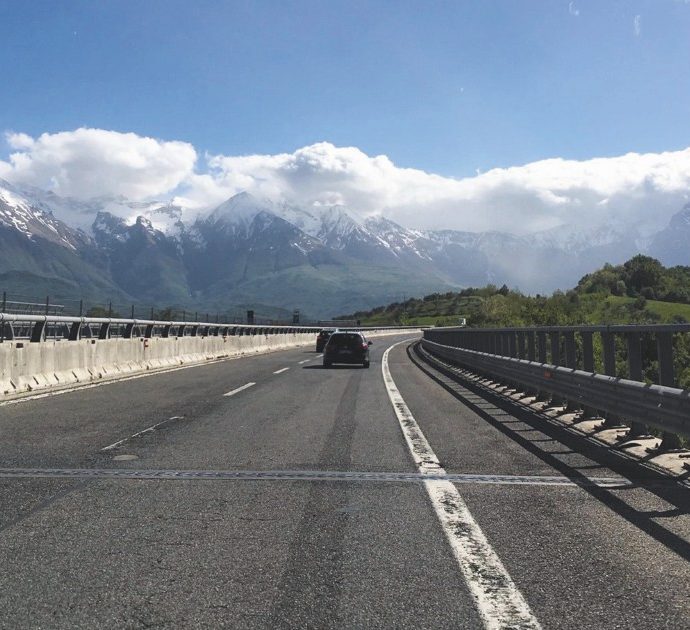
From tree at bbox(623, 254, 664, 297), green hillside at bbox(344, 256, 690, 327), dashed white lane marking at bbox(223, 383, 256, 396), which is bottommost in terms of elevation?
dashed white lane marking at bbox(223, 383, 256, 396)

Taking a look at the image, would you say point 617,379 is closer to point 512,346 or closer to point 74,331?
point 512,346

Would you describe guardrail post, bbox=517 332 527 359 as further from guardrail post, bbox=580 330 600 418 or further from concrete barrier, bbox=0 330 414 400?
concrete barrier, bbox=0 330 414 400

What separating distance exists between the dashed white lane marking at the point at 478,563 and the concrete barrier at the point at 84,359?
9.26 metres

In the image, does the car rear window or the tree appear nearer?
the car rear window

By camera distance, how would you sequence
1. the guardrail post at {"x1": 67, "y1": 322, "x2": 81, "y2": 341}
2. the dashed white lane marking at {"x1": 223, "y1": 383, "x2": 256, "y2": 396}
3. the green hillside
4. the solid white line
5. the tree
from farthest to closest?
the tree
the green hillside
the guardrail post at {"x1": 67, "y1": 322, "x2": 81, "y2": 341}
the dashed white lane marking at {"x1": 223, "y1": 383, "x2": 256, "y2": 396}
the solid white line

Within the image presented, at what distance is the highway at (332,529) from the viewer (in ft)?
11.2

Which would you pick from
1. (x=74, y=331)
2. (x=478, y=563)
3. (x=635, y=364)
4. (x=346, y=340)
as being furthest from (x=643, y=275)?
(x=478, y=563)

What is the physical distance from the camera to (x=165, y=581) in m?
3.74

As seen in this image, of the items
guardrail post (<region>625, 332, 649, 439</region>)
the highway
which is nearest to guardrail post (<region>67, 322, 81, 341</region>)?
the highway

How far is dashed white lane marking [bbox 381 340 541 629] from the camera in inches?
130

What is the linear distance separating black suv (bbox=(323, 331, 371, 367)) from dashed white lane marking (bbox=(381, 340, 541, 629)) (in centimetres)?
1703

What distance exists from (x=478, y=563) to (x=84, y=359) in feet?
46.2

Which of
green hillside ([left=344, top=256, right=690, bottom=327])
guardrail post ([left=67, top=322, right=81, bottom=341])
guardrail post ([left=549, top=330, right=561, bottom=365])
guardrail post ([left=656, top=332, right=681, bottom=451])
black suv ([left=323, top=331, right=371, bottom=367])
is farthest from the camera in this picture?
green hillside ([left=344, top=256, right=690, bottom=327])

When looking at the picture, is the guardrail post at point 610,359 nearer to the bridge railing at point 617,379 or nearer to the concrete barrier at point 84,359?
the bridge railing at point 617,379
